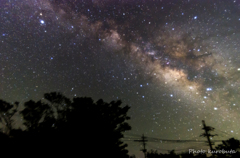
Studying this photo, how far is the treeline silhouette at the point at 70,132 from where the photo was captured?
Answer: 11.0m

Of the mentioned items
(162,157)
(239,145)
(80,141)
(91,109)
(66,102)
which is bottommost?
(162,157)

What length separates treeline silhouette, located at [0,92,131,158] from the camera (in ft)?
35.9

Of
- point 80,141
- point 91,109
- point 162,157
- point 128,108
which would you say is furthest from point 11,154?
point 162,157

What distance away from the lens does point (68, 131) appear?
44.5 ft

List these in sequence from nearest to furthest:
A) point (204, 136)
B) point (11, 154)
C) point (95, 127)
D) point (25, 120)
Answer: point (11, 154) < point (95, 127) < point (25, 120) < point (204, 136)

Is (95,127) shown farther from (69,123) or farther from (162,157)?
(162,157)

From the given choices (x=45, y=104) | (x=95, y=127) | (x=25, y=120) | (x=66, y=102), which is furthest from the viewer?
(x=66, y=102)

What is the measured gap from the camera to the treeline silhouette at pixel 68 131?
11.0 meters

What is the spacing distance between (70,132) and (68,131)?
10.6 inches

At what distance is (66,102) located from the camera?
2072 centimetres

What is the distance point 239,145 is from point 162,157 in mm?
10439

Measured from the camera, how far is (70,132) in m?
13.4

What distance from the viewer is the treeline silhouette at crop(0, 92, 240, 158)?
36.1ft

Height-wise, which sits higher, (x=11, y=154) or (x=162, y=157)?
(x=11, y=154)
